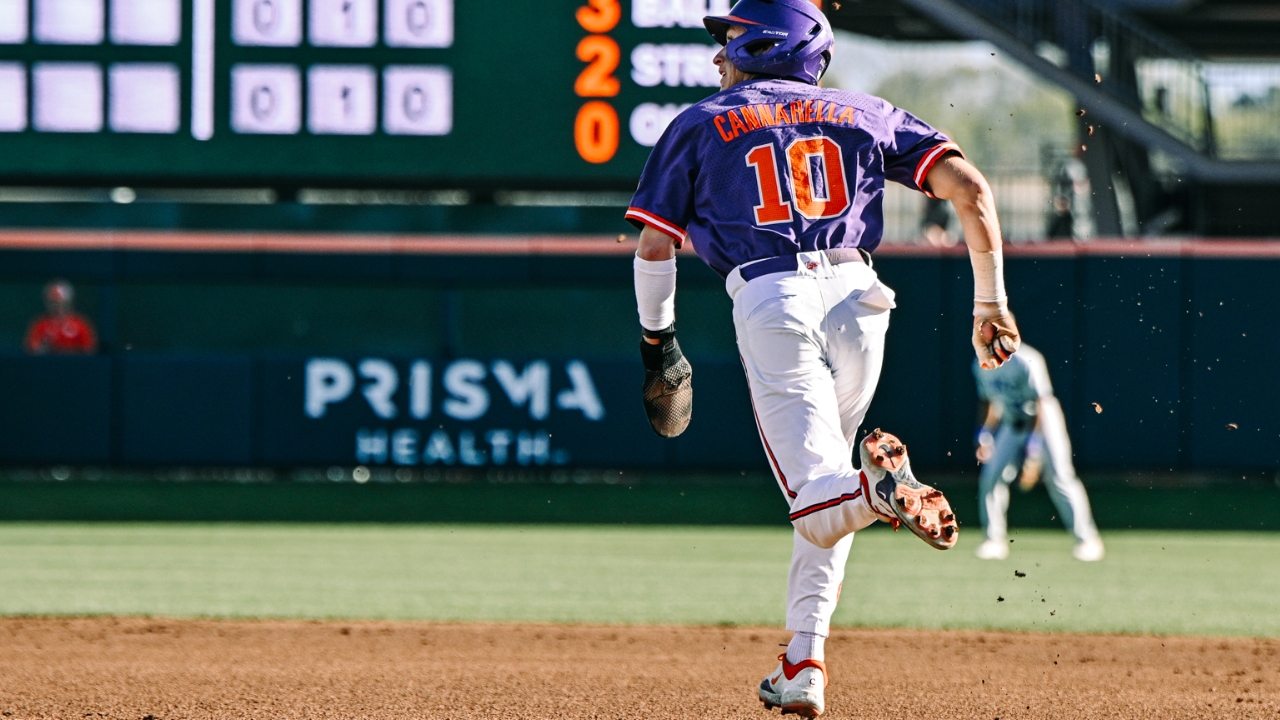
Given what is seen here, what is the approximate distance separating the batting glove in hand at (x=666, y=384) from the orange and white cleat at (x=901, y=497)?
0.75 meters

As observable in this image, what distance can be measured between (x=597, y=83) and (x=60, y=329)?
14.9 feet

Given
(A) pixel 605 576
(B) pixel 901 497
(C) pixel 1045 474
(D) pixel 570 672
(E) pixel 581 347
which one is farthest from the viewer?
(E) pixel 581 347

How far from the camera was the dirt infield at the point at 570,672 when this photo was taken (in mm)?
4688

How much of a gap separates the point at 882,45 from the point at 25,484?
34.6ft

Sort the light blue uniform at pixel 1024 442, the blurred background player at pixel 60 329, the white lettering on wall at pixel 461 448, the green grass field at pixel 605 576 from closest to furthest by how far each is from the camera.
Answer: the green grass field at pixel 605 576
the light blue uniform at pixel 1024 442
the white lettering on wall at pixel 461 448
the blurred background player at pixel 60 329

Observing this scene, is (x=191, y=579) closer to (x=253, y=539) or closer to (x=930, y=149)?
(x=253, y=539)

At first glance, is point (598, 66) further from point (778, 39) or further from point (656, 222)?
point (656, 222)

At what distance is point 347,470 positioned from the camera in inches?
474

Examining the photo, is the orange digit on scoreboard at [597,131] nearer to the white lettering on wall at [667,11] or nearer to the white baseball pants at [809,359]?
the white lettering on wall at [667,11]

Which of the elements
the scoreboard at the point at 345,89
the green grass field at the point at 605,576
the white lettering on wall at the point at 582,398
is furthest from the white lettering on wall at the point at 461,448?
the scoreboard at the point at 345,89

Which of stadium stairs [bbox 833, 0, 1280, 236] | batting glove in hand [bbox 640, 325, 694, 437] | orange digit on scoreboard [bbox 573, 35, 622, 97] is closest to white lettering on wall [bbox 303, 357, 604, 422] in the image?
orange digit on scoreboard [bbox 573, 35, 622, 97]

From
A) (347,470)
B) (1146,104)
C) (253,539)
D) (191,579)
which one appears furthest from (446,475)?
(1146,104)

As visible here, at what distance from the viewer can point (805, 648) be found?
154 inches

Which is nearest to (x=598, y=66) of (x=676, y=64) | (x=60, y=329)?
(x=676, y=64)
